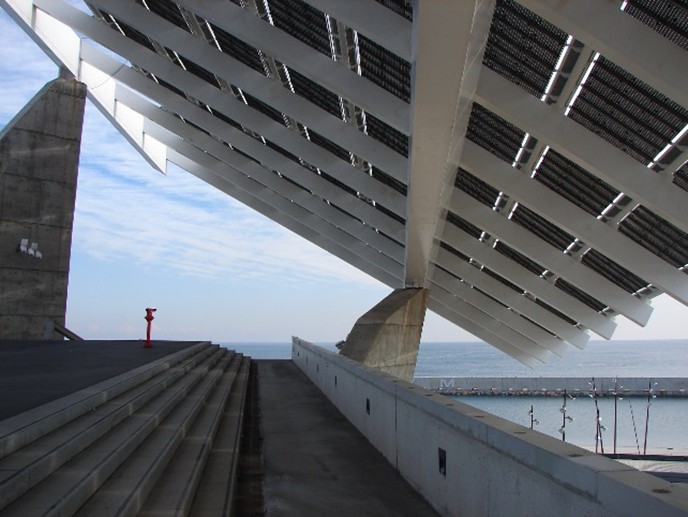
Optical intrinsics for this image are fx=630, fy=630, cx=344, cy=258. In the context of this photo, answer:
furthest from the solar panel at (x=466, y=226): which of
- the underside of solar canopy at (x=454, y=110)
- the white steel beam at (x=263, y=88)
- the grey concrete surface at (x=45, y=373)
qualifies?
the grey concrete surface at (x=45, y=373)

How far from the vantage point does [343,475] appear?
6652mm

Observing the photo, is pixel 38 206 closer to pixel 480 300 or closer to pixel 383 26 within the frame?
pixel 383 26

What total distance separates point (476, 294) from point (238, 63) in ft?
54.7

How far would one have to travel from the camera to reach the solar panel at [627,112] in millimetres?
10445

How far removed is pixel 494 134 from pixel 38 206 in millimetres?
12889

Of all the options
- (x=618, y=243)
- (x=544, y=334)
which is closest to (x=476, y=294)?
(x=544, y=334)

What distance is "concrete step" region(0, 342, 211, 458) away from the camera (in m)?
4.12

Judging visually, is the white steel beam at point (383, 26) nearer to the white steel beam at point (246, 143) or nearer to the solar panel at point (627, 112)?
the solar panel at point (627, 112)

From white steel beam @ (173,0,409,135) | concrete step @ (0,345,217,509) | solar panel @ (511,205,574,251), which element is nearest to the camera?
concrete step @ (0,345,217,509)

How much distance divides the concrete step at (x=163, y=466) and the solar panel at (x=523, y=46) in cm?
729

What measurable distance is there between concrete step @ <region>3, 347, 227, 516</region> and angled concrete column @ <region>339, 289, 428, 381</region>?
1125 cm

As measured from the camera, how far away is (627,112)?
36.0ft

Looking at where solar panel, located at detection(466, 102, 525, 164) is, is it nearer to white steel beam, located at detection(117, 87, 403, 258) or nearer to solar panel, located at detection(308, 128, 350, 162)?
solar panel, located at detection(308, 128, 350, 162)

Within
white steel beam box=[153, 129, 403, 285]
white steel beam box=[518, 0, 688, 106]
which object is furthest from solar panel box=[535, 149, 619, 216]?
white steel beam box=[153, 129, 403, 285]
